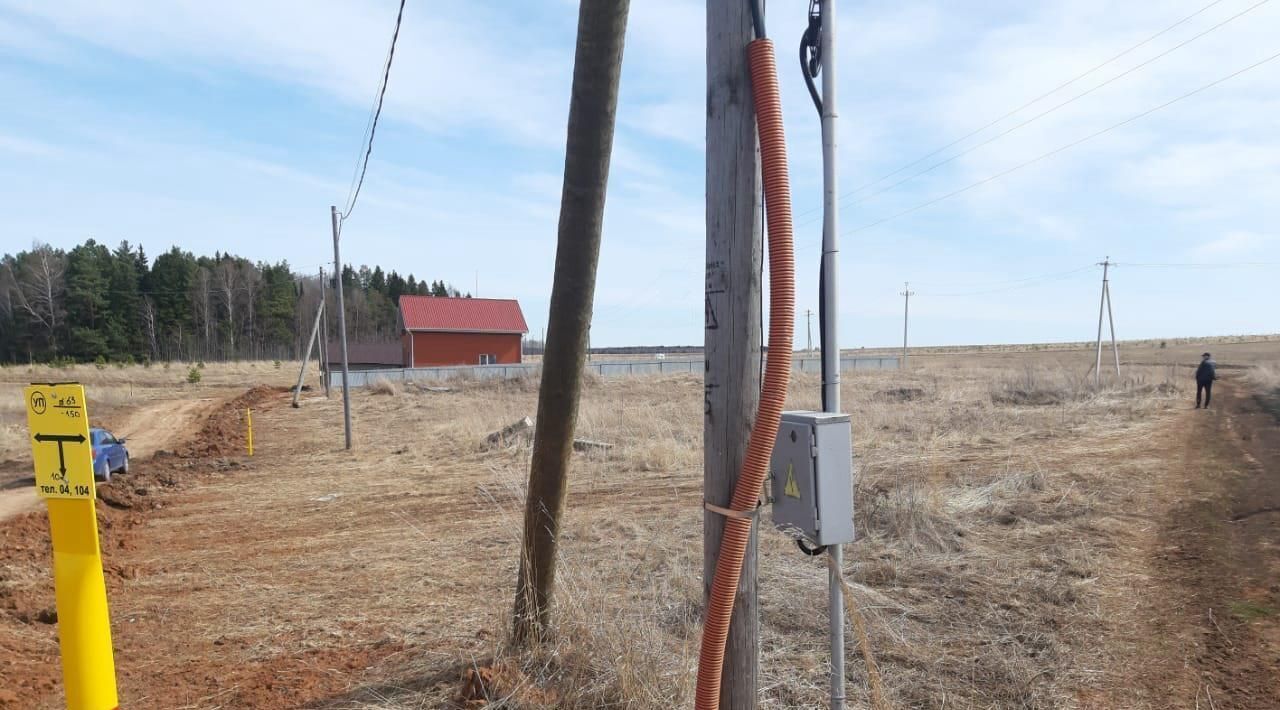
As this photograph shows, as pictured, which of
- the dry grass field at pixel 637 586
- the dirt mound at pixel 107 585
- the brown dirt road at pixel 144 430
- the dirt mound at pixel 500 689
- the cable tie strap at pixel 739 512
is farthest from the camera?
the brown dirt road at pixel 144 430

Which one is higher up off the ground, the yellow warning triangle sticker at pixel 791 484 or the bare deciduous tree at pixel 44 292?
the bare deciduous tree at pixel 44 292

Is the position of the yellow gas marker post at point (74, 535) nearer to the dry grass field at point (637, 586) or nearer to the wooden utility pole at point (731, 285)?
the dry grass field at point (637, 586)

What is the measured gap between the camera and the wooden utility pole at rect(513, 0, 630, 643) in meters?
3.58

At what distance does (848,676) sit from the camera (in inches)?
173

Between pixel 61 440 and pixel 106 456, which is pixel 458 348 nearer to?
pixel 106 456

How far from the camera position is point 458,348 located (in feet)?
159

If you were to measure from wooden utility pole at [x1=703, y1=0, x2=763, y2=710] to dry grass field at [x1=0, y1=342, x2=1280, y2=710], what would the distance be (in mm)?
973

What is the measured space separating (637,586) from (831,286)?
11.7 feet

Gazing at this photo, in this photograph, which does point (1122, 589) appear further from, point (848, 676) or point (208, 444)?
point (208, 444)

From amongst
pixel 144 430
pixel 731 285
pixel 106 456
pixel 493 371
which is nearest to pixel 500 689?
pixel 731 285

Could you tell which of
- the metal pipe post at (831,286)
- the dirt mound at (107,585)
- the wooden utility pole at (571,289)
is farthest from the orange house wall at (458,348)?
the metal pipe post at (831,286)

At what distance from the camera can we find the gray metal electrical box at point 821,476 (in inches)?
105

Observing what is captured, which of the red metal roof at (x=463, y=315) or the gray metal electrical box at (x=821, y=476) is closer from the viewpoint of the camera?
the gray metal electrical box at (x=821, y=476)

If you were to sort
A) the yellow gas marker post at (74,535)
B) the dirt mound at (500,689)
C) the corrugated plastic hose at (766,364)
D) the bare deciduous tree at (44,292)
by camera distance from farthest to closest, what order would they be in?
1. the bare deciduous tree at (44,292)
2. the dirt mound at (500,689)
3. the yellow gas marker post at (74,535)
4. the corrugated plastic hose at (766,364)
